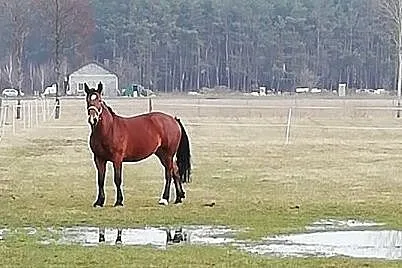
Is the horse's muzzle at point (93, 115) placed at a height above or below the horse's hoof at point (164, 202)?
above

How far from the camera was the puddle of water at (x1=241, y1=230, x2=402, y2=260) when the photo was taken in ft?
32.8

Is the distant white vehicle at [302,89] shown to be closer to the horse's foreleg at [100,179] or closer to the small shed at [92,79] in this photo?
the small shed at [92,79]

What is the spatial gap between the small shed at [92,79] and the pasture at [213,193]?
64689 millimetres

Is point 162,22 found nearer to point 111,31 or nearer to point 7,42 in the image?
point 111,31

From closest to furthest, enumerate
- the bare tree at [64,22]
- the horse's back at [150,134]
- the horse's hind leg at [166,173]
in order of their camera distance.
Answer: the horse's back at [150,134] → the horse's hind leg at [166,173] → the bare tree at [64,22]

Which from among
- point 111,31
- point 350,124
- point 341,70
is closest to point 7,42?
point 111,31

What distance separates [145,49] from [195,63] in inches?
294

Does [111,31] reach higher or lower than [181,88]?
higher

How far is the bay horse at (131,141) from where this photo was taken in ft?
44.1

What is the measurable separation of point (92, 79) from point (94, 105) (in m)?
83.3

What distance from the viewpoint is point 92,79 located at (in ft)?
314

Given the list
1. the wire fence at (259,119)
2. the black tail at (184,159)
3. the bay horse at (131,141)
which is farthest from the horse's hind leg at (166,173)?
the wire fence at (259,119)

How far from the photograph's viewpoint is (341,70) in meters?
109

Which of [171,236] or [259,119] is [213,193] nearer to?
[171,236]
